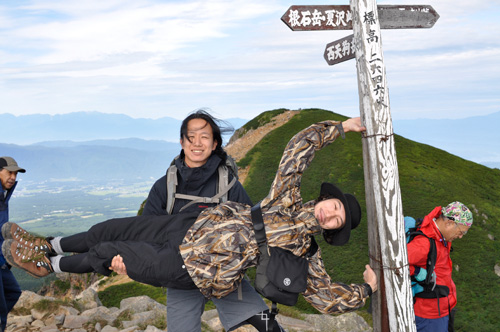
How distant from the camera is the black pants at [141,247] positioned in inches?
225

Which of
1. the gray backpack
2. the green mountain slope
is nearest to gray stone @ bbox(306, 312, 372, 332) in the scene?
the green mountain slope

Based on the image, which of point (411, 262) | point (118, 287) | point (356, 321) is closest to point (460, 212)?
point (411, 262)

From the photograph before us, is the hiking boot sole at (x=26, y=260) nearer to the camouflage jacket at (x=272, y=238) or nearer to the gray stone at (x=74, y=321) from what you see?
the camouflage jacket at (x=272, y=238)

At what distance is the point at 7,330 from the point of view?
32.8ft

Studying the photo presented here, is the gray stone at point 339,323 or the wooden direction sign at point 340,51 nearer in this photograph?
the wooden direction sign at point 340,51

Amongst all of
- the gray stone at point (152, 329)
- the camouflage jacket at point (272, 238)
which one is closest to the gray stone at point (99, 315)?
the gray stone at point (152, 329)

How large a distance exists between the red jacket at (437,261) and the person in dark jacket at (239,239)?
4.13 ft

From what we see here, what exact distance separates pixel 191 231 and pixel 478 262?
15.0 m

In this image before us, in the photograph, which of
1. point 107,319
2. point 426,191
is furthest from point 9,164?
point 426,191

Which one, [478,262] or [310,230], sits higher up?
[310,230]

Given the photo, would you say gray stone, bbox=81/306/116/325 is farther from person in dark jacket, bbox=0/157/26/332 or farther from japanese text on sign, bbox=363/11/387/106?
japanese text on sign, bbox=363/11/387/106

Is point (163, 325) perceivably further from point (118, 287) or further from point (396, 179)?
point (118, 287)

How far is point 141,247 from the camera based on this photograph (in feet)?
19.4

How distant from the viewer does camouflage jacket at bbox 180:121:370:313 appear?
552 centimetres
